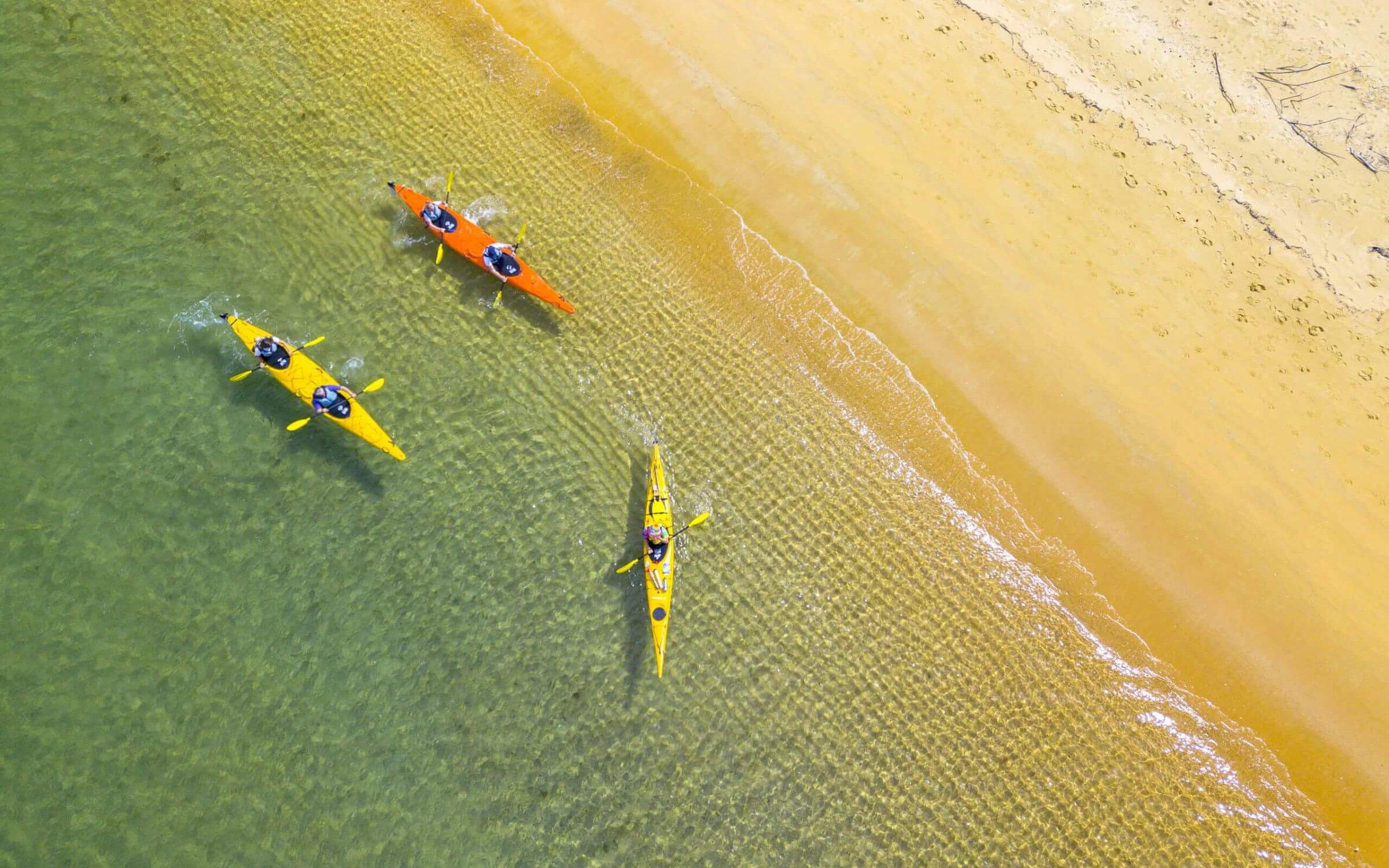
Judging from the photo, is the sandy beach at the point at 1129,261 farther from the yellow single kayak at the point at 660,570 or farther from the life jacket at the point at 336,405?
the life jacket at the point at 336,405

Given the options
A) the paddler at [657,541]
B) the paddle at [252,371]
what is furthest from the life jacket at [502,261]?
the paddler at [657,541]

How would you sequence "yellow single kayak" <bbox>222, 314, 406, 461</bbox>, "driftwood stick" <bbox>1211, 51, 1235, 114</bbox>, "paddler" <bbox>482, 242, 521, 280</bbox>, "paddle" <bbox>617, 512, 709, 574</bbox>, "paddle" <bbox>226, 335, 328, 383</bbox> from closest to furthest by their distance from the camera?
"paddle" <bbox>617, 512, 709, 574</bbox> → "yellow single kayak" <bbox>222, 314, 406, 461</bbox> → "paddle" <bbox>226, 335, 328, 383</bbox> → "paddler" <bbox>482, 242, 521, 280</bbox> → "driftwood stick" <bbox>1211, 51, 1235, 114</bbox>

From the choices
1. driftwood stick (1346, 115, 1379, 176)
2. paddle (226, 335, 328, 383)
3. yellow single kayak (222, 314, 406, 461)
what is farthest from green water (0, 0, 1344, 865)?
driftwood stick (1346, 115, 1379, 176)

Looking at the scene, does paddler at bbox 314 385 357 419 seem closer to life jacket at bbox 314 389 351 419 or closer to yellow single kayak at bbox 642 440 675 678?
life jacket at bbox 314 389 351 419

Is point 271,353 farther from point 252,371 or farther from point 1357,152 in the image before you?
point 1357,152

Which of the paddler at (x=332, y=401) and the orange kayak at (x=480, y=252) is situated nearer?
the paddler at (x=332, y=401)
